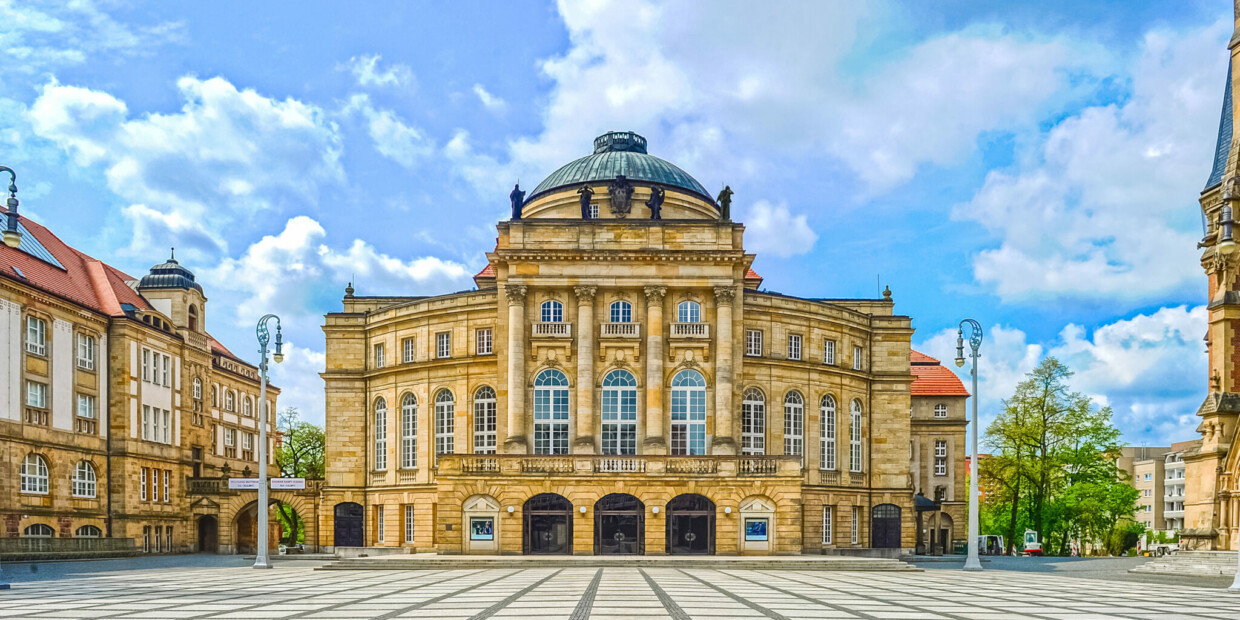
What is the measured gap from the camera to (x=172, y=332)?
7544 cm

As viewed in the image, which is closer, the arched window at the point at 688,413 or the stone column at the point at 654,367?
the stone column at the point at 654,367

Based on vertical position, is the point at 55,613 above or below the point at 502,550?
above

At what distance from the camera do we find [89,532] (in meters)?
63.8

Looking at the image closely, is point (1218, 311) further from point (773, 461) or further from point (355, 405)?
point (355, 405)

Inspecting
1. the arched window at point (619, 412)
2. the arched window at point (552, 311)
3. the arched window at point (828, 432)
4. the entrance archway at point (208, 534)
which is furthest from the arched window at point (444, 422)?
the entrance archway at point (208, 534)

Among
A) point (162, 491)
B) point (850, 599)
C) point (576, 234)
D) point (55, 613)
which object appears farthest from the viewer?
point (162, 491)

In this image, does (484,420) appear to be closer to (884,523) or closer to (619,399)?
(619,399)

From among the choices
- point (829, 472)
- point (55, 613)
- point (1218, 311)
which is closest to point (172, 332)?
point (829, 472)

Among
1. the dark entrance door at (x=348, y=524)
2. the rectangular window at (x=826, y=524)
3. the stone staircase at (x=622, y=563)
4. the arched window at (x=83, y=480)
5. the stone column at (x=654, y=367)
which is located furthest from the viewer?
the arched window at (x=83, y=480)

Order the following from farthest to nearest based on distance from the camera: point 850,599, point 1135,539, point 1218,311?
1. point 1135,539
2. point 1218,311
3. point 850,599

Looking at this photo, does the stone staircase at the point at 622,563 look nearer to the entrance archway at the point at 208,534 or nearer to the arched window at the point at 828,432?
the arched window at the point at 828,432

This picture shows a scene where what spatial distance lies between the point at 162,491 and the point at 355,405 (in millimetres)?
18163

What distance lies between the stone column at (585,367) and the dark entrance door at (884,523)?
19.1 metres

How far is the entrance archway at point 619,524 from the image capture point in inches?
1969
